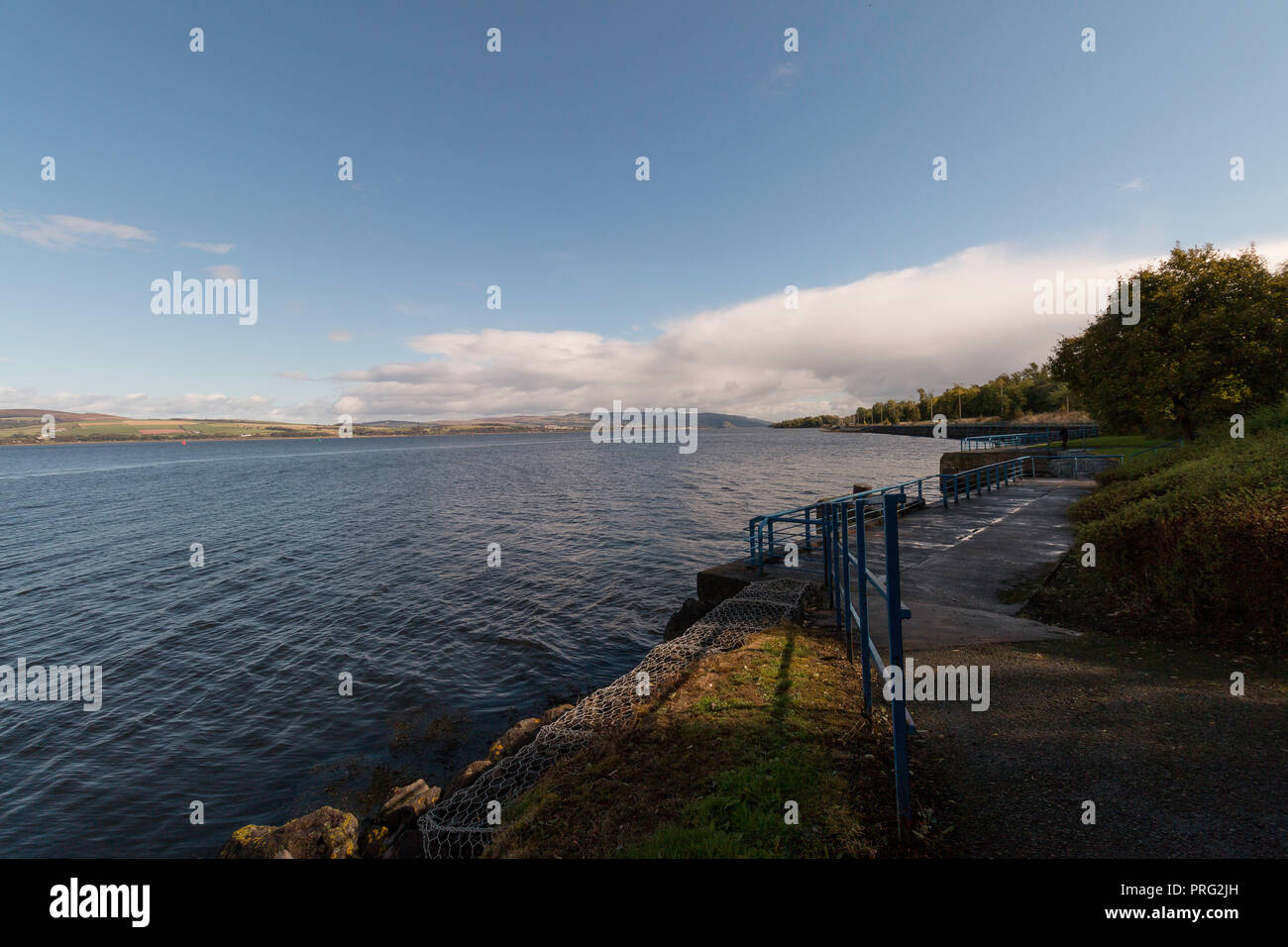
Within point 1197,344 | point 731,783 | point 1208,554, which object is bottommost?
point 731,783

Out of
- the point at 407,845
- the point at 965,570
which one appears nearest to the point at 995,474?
the point at 965,570

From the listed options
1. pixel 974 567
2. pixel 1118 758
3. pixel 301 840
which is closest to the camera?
pixel 1118 758

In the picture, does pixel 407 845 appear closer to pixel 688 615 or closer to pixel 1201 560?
pixel 688 615

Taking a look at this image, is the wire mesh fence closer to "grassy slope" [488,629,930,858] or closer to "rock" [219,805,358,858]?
"grassy slope" [488,629,930,858]

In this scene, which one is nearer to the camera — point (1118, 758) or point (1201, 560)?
point (1118, 758)

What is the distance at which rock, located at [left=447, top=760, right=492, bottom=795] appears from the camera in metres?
7.60

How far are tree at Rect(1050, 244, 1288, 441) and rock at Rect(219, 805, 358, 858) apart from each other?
30.3 meters

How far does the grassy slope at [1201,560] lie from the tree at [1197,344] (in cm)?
1572

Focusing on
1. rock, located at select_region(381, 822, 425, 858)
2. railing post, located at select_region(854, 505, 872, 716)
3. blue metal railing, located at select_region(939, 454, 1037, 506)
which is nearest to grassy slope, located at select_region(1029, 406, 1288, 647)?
railing post, located at select_region(854, 505, 872, 716)

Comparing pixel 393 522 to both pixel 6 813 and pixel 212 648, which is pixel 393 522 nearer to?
pixel 212 648

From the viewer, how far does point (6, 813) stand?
28.3ft

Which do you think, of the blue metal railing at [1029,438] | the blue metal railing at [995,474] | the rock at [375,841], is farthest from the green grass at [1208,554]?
the blue metal railing at [1029,438]

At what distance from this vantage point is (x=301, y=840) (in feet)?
21.3

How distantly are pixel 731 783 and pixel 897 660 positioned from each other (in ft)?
6.15
